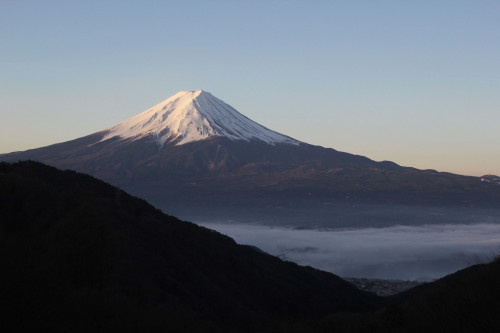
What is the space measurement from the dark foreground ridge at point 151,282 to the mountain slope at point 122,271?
7 centimetres

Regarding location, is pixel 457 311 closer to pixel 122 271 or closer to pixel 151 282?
pixel 122 271

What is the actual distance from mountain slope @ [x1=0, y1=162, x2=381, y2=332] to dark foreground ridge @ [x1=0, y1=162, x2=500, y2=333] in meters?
0.07

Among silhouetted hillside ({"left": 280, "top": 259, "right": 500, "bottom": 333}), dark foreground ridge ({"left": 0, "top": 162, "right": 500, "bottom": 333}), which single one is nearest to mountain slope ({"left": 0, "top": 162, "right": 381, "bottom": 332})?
dark foreground ridge ({"left": 0, "top": 162, "right": 500, "bottom": 333})

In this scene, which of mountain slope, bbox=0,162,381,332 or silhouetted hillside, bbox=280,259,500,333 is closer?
silhouetted hillside, bbox=280,259,500,333

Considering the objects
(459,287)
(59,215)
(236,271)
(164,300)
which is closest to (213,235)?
(236,271)

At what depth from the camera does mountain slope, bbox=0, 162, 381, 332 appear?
15.7 m

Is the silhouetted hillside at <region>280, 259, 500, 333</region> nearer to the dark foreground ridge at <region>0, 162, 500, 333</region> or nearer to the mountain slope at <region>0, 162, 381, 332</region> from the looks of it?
the dark foreground ridge at <region>0, 162, 500, 333</region>

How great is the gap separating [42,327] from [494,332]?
10.6 m

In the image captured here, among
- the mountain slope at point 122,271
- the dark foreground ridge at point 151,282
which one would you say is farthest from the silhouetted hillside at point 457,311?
the mountain slope at point 122,271

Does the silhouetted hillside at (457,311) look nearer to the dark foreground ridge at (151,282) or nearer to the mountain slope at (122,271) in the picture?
the dark foreground ridge at (151,282)

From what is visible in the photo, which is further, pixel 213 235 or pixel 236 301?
pixel 213 235

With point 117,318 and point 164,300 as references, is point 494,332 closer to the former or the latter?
point 117,318

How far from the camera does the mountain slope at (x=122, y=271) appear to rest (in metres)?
15.7

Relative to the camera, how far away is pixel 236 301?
165 feet
